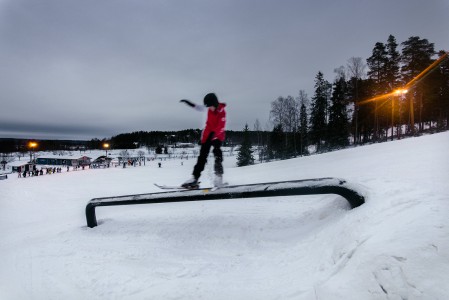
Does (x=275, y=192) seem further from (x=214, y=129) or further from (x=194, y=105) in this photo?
(x=194, y=105)

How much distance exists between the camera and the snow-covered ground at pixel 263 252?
2.06 meters

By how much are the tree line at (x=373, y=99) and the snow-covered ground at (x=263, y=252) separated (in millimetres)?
29008

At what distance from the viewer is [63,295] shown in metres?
3.34

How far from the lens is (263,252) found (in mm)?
3729

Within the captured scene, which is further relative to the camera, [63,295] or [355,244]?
[63,295]

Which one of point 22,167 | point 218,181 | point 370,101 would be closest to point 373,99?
point 370,101

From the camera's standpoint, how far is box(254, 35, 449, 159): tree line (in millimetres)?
31297

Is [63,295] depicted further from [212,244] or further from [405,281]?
[405,281]

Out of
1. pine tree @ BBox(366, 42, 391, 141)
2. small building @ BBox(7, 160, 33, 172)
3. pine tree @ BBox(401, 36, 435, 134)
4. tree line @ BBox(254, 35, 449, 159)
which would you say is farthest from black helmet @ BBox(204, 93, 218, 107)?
small building @ BBox(7, 160, 33, 172)

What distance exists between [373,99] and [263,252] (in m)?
36.3

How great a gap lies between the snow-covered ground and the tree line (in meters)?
29.0

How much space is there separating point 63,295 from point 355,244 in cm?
399

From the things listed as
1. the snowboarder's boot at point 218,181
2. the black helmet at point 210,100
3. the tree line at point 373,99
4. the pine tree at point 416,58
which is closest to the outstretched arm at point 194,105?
the black helmet at point 210,100

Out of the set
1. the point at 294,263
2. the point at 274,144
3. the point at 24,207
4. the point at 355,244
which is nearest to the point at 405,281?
the point at 355,244
